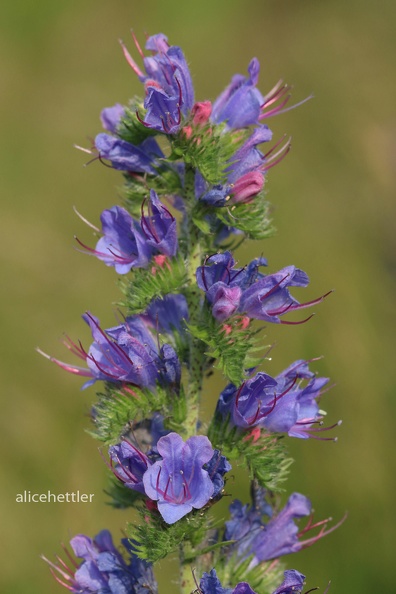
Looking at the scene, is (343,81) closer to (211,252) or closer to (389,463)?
(389,463)

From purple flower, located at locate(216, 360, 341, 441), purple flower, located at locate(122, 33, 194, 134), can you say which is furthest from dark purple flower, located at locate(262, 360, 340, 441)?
purple flower, located at locate(122, 33, 194, 134)

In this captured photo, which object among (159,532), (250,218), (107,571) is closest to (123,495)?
(107,571)

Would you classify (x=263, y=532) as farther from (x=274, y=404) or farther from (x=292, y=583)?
(x=274, y=404)

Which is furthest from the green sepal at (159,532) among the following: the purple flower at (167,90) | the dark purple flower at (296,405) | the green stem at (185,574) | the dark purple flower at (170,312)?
the purple flower at (167,90)

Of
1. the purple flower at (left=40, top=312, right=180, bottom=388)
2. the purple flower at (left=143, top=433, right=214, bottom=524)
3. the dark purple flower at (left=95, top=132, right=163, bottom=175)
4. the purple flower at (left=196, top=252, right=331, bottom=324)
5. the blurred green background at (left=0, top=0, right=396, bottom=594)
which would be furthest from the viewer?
the blurred green background at (left=0, top=0, right=396, bottom=594)

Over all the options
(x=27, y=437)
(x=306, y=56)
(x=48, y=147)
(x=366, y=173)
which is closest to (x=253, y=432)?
(x=27, y=437)

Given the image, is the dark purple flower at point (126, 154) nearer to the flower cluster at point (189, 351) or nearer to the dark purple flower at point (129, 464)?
the flower cluster at point (189, 351)

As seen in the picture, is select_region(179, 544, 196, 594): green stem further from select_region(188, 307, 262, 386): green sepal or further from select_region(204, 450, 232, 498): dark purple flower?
select_region(188, 307, 262, 386): green sepal
